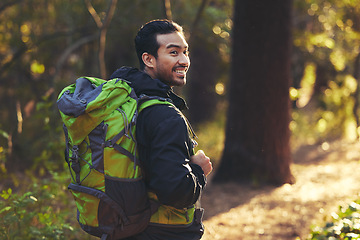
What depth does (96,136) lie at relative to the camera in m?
2.26

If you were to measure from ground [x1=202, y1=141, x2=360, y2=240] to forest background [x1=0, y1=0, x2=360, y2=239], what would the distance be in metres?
0.64

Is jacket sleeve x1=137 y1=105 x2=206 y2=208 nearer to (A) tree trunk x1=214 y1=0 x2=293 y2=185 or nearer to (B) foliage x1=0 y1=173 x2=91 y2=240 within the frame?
(B) foliage x1=0 y1=173 x2=91 y2=240

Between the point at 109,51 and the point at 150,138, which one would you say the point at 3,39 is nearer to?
the point at 109,51

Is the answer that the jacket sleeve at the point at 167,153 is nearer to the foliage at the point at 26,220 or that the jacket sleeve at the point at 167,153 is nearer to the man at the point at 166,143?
the man at the point at 166,143

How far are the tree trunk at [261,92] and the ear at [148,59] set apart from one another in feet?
18.0

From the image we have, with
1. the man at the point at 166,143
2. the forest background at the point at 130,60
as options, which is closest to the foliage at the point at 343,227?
the man at the point at 166,143

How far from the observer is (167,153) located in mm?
2141

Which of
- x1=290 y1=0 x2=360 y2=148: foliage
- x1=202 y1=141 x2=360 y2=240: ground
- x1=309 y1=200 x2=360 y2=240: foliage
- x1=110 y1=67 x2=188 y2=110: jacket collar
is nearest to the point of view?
x1=110 y1=67 x2=188 y2=110: jacket collar

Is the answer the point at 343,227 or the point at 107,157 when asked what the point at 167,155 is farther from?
the point at 343,227

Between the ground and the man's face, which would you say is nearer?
the man's face

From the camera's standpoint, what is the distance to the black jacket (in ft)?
7.03

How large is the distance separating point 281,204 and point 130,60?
782cm

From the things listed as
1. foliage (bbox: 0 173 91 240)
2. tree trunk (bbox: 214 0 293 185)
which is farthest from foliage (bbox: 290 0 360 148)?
foliage (bbox: 0 173 91 240)

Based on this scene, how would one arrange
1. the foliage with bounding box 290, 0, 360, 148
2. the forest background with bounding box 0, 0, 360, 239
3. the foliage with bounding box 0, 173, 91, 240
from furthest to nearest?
the foliage with bounding box 290, 0, 360, 148 → the forest background with bounding box 0, 0, 360, 239 → the foliage with bounding box 0, 173, 91, 240
